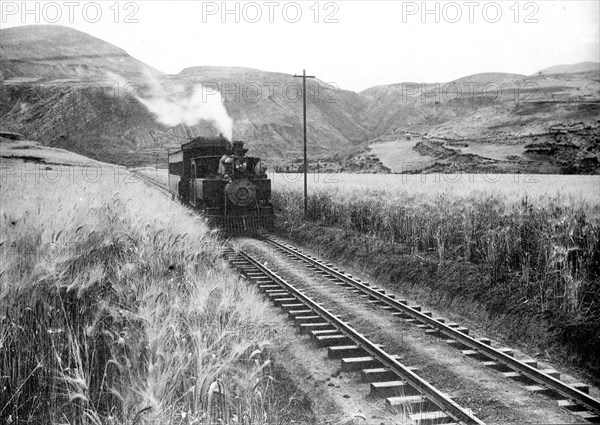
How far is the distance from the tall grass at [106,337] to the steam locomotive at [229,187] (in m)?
13.1

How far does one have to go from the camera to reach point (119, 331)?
4629 millimetres

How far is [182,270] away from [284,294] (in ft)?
12.3

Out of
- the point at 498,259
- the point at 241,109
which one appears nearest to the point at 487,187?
the point at 498,259

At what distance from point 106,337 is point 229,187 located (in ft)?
50.0

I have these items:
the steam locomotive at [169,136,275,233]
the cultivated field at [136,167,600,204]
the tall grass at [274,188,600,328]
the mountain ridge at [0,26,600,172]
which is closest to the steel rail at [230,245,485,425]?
the tall grass at [274,188,600,328]

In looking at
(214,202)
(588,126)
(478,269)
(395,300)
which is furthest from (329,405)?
(588,126)

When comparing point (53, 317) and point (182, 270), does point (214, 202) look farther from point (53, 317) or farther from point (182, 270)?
point (53, 317)

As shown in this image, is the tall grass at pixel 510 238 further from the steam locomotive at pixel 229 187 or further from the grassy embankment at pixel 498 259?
the steam locomotive at pixel 229 187

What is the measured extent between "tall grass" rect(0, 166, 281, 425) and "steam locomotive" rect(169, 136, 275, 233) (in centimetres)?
1309

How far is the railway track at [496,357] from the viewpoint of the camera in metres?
5.59

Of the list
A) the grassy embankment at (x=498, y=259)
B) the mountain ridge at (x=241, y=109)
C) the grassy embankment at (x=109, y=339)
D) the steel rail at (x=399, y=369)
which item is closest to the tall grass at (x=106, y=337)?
the grassy embankment at (x=109, y=339)

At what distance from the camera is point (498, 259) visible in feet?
33.7

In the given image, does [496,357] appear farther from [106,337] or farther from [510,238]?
[106,337]

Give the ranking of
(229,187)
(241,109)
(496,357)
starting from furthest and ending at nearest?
1. (241,109)
2. (229,187)
3. (496,357)
